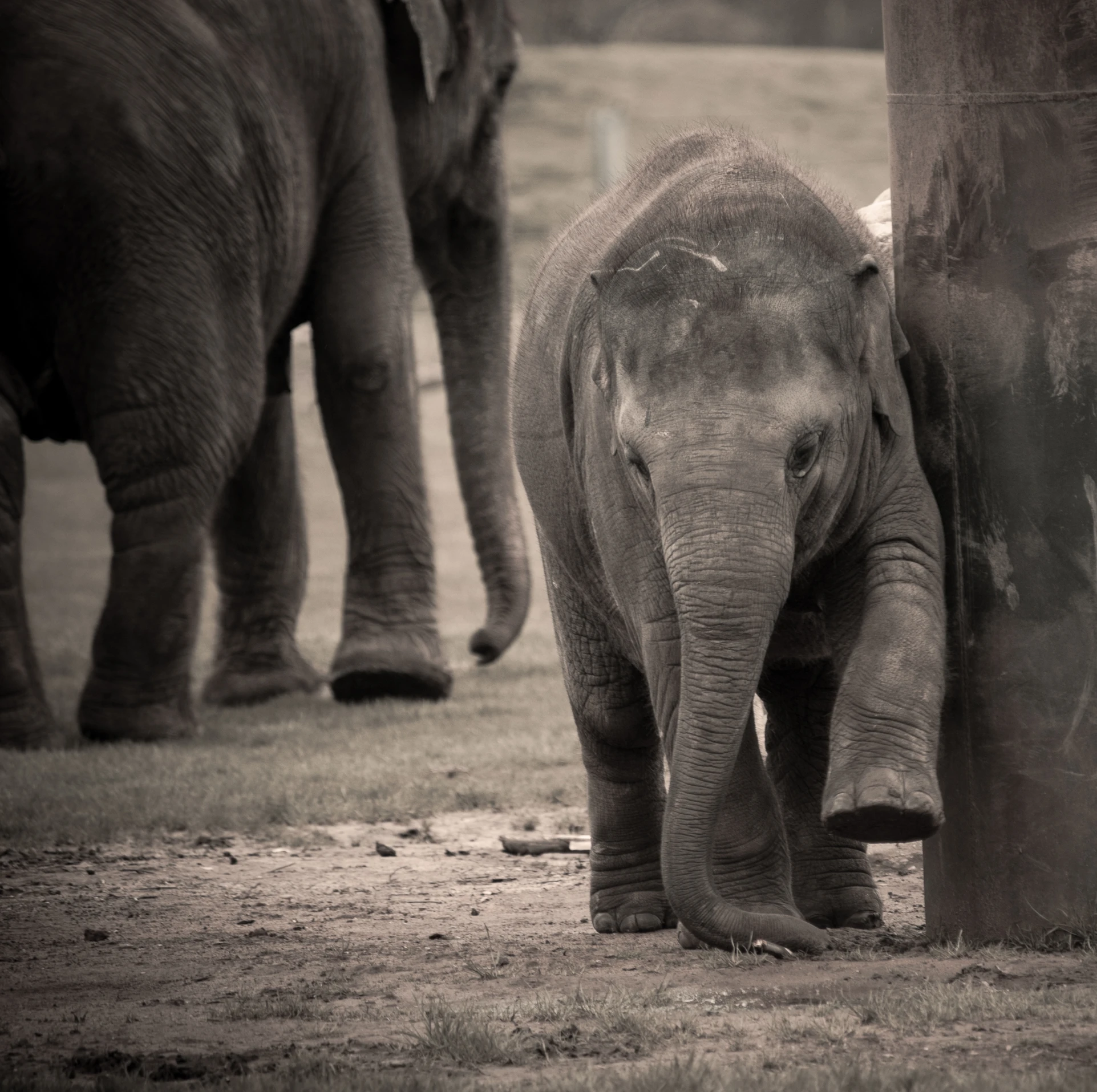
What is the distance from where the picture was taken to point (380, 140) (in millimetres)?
11852

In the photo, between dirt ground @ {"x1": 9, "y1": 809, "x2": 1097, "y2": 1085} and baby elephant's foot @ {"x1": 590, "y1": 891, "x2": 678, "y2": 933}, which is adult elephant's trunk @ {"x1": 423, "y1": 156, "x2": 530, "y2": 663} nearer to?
dirt ground @ {"x1": 9, "y1": 809, "x2": 1097, "y2": 1085}

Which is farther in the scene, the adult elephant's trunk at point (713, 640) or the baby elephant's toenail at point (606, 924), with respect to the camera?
the baby elephant's toenail at point (606, 924)

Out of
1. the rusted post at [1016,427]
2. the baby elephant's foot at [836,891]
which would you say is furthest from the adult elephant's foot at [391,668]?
the rusted post at [1016,427]

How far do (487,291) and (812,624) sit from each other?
7.79 m

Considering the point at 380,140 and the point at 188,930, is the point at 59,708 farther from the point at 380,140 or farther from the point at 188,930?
the point at 188,930

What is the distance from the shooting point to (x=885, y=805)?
521cm

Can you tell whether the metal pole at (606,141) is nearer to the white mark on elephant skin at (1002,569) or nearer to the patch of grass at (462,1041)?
the white mark on elephant skin at (1002,569)

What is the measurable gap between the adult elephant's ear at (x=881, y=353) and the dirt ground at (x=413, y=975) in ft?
4.49

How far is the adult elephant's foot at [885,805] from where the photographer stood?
17.1ft

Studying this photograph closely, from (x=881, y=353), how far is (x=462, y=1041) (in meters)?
2.04

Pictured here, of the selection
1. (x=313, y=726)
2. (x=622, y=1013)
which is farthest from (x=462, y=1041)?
(x=313, y=726)

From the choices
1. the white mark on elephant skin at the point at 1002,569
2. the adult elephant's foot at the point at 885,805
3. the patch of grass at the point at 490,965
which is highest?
the white mark on elephant skin at the point at 1002,569

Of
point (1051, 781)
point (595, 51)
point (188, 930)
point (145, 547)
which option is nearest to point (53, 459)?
point (145, 547)

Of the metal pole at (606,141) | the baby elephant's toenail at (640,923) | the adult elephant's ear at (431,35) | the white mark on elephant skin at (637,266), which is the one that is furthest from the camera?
the metal pole at (606,141)
